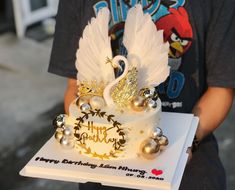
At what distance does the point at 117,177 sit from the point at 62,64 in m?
0.42

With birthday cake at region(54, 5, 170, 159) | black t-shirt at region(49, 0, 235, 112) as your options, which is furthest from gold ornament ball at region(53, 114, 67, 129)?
black t-shirt at region(49, 0, 235, 112)

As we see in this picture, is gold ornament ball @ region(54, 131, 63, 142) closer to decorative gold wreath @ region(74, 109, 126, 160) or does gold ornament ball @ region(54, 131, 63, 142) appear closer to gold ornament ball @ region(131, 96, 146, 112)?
decorative gold wreath @ region(74, 109, 126, 160)

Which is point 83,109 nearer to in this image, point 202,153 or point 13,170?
point 202,153

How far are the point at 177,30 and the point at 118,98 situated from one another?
0.26m

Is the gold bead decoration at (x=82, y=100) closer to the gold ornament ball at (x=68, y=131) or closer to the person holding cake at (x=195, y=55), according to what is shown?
the gold ornament ball at (x=68, y=131)

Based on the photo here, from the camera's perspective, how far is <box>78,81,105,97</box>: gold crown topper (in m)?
0.91

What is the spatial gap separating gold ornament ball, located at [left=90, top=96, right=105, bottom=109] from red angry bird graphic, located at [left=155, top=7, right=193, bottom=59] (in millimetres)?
258

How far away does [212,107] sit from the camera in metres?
1.08

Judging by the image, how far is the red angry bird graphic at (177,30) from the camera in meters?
1.06

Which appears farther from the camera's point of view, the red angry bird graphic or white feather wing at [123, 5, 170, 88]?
the red angry bird graphic

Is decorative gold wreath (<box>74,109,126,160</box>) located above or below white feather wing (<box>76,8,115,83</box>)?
below

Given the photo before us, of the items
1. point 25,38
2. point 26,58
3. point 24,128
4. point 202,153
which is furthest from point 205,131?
point 25,38

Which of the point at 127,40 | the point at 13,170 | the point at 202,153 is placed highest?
the point at 127,40

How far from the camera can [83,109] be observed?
0.88m
